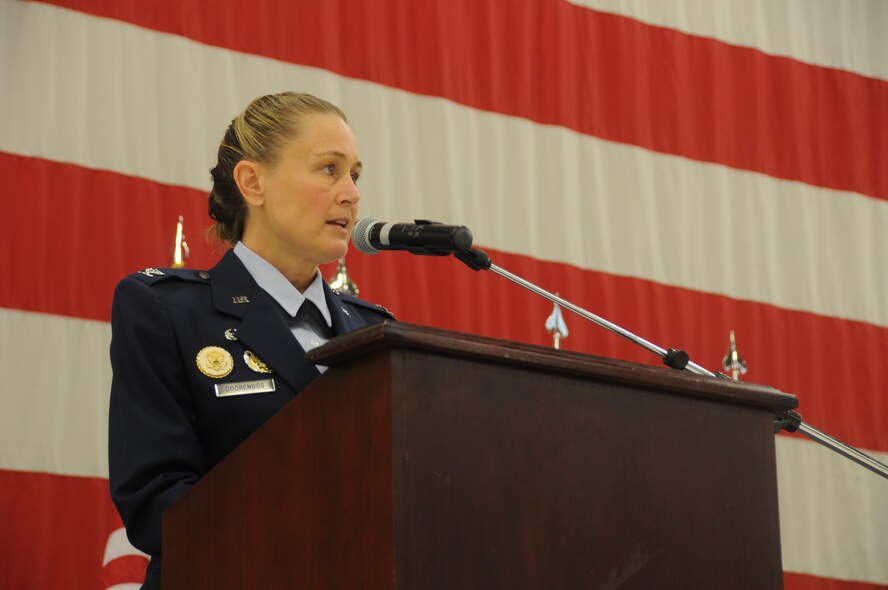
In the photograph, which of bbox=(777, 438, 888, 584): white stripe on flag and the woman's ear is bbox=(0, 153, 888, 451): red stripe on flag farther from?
the woman's ear

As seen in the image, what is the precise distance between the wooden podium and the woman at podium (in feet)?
0.53

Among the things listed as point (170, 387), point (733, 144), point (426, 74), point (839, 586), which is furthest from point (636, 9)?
point (170, 387)

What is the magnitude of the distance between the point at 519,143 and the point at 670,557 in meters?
2.84

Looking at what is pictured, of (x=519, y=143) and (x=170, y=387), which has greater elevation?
(x=519, y=143)

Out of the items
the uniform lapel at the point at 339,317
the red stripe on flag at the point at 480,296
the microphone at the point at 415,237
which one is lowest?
the uniform lapel at the point at 339,317

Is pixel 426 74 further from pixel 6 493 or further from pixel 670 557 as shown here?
pixel 670 557

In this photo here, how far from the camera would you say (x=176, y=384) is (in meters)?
1.57

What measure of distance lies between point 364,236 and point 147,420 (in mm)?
391

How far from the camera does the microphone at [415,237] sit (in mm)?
1587

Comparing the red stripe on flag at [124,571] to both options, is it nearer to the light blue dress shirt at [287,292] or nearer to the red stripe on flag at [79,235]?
the red stripe on flag at [79,235]

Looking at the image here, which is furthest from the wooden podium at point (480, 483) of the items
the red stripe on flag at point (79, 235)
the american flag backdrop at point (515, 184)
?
the red stripe on flag at point (79, 235)

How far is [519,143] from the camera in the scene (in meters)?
4.01

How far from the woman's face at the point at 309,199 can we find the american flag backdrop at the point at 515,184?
1044 mm

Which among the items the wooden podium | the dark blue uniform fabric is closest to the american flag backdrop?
the dark blue uniform fabric
